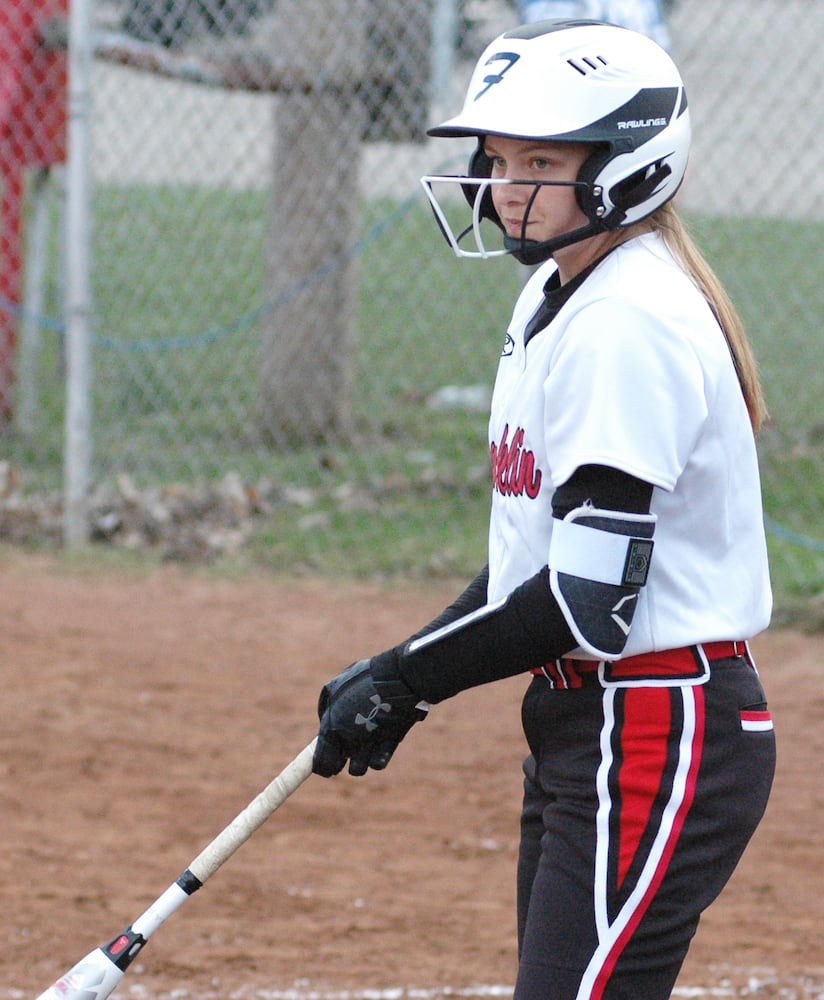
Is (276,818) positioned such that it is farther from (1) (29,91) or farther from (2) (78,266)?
(1) (29,91)

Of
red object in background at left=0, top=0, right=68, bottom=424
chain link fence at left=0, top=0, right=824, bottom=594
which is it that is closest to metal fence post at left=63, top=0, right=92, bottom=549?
chain link fence at left=0, top=0, right=824, bottom=594

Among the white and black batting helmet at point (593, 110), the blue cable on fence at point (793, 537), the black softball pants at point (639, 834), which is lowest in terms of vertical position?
the blue cable on fence at point (793, 537)

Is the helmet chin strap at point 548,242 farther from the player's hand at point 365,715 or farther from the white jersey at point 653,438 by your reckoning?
the player's hand at point 365,715

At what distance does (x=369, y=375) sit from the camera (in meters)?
9.41

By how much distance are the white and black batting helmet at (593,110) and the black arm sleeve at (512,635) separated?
Answer: 382 mm

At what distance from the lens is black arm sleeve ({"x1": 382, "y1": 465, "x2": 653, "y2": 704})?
6.44 feet

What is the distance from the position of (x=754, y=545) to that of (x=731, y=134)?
5.00m

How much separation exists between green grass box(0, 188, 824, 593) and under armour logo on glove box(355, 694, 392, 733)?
4.22 metres

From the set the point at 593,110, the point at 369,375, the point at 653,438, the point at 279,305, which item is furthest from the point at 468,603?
the point at 369,375

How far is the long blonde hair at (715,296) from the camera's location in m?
2.12

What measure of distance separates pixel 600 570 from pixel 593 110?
25.5 inches

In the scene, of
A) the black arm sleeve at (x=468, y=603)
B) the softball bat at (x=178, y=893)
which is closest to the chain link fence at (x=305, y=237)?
the black arm sleeve at (x=468, y=603)

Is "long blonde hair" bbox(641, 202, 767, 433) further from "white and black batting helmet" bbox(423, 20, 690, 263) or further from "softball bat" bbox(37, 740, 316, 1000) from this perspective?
"softball bat" bbox(37, 740, 316, 1000)

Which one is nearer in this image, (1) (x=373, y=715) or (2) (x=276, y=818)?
(1) (x=373, y=715)
